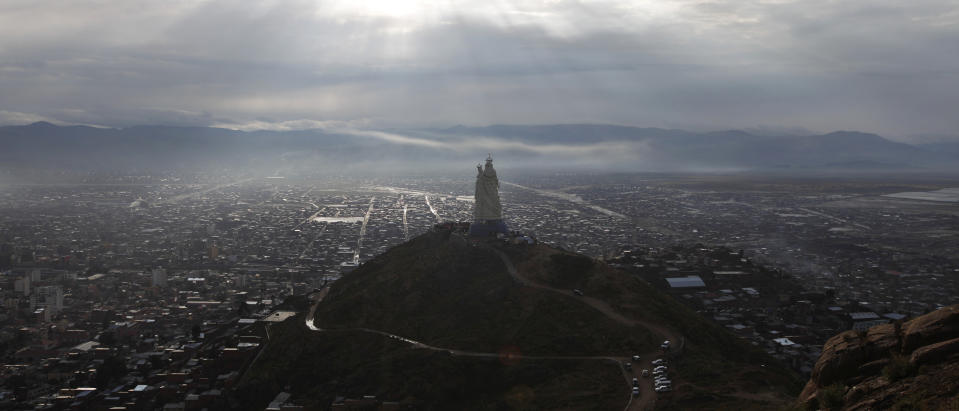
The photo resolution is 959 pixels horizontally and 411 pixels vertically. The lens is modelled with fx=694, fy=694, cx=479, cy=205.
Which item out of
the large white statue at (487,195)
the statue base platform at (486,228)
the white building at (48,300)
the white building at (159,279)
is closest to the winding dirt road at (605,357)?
the statue base platform at (486,228)

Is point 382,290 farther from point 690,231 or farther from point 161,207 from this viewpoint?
point 161,207

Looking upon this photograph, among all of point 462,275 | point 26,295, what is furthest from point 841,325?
point 26,295

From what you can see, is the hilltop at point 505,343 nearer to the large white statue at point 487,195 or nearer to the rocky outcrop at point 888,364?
the large white statue at point 487,195

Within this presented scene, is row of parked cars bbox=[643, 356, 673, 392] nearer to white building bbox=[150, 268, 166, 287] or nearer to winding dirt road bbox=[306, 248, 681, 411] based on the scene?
winding dirt road bbox=[306, 248, 681, 411]

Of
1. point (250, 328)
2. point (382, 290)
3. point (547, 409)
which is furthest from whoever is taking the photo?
point (250, 328)

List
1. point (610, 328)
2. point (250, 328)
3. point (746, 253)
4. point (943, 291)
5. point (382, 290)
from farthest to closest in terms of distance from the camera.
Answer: point (746, 253)
point (943, 291)
point (250, 328)
point (382, 290)
point (610, 328)

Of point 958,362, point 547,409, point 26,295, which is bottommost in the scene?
point 26,295

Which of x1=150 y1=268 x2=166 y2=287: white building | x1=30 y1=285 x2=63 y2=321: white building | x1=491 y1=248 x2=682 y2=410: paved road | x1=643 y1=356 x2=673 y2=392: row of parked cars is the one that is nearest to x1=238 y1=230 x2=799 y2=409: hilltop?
x1=491 y1=248 x2=682 y2=410: paved road
